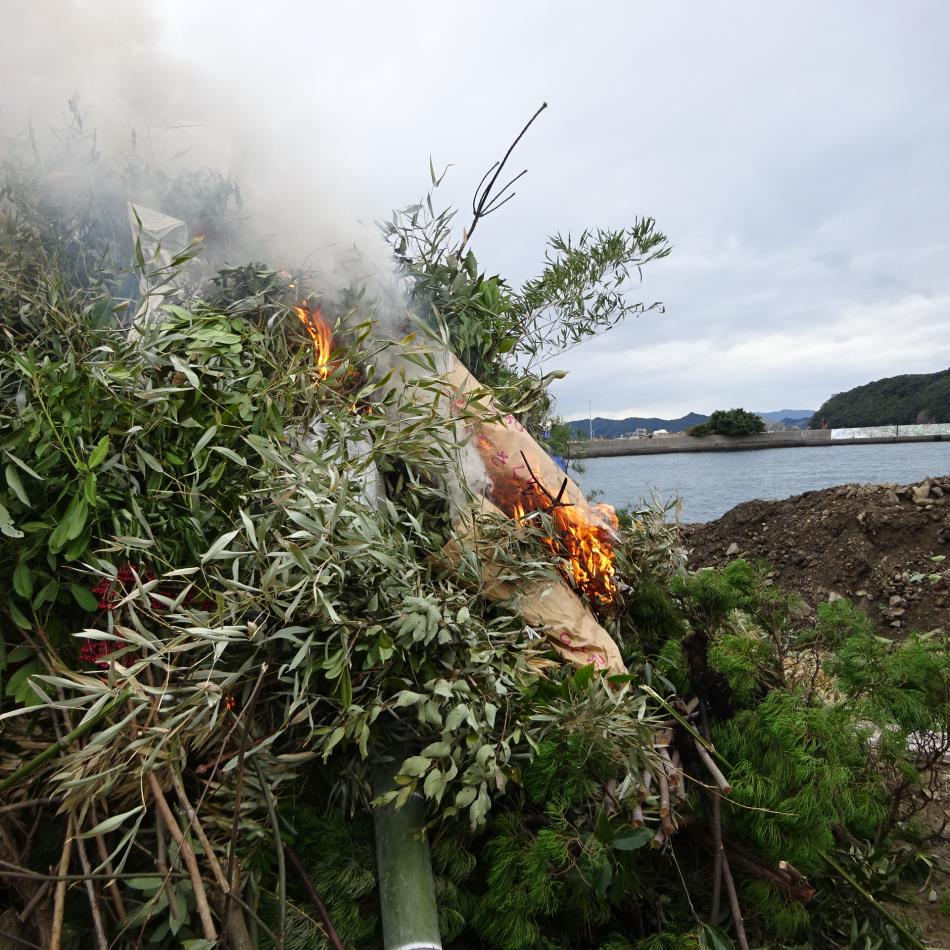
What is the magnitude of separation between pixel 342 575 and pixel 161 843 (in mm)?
673

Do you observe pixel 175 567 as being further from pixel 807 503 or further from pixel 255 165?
pixel 807 503

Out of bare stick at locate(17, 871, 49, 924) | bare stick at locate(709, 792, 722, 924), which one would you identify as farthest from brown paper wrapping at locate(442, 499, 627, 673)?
bare stick at locate(17, 871, 49, 924)

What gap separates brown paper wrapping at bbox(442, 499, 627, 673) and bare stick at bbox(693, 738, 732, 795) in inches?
12.5

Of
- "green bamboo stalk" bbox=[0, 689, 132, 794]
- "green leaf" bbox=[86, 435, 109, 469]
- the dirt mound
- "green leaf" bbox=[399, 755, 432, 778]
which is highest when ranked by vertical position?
"green leaf" bbox=[86, 435, 109, 469]

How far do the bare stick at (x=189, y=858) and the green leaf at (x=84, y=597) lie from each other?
43 cm

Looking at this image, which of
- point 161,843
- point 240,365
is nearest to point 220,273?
point 240,365

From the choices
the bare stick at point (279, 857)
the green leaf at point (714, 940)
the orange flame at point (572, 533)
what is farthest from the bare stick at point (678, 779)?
the bare stick at point (279, 857)

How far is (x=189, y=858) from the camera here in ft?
4.46

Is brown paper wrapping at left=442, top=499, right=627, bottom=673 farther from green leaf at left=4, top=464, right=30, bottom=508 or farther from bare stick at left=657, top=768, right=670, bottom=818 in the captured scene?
green leaf at left=4, top=464, right=30, bottom=508

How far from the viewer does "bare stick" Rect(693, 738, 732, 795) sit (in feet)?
5.52

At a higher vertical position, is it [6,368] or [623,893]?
[6,368]

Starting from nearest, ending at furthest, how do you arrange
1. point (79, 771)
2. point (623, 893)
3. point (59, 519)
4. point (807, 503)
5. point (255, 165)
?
point (79, 771) → point (623, 893) → point (59, 519) → point (255, 165) → point (807, 503)

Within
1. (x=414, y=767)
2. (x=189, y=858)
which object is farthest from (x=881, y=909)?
(x=189, y=858)

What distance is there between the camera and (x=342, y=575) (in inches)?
64.2
